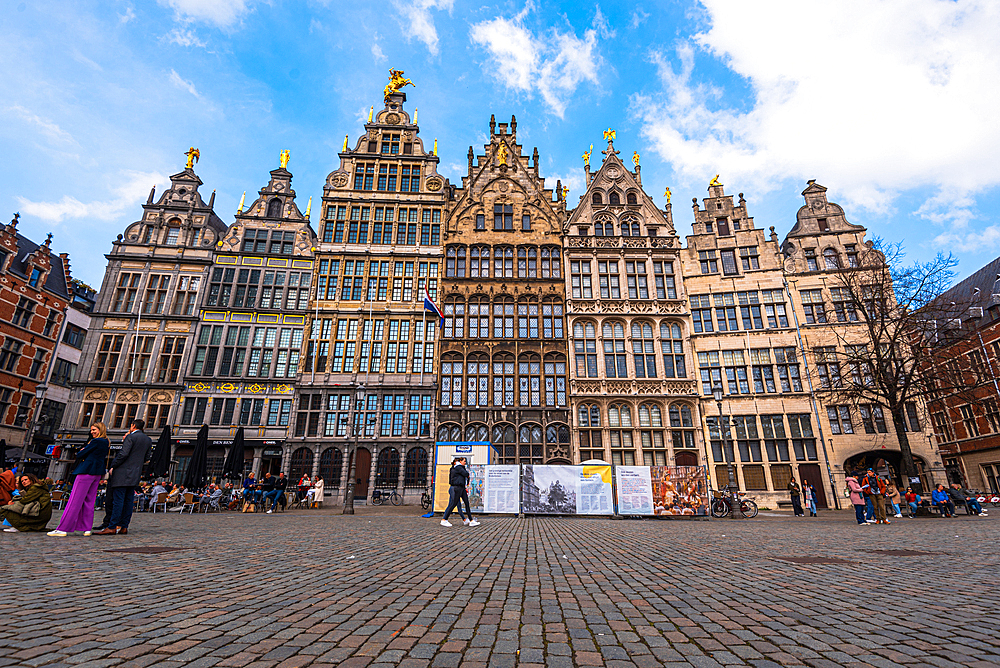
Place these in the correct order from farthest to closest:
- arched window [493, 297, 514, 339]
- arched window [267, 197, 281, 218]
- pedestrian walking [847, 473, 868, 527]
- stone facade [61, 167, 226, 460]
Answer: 1. arched window [267, 197, 281, 218]
2. arched window [493, 297, 514, 339]
3. stone facade [61, 167, 226, 460]
4. pedestrian walking [847, 473, 868, 527]

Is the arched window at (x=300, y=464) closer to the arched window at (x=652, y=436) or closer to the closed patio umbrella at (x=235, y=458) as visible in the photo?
the closed patio umbrella at (x=235, y=458)

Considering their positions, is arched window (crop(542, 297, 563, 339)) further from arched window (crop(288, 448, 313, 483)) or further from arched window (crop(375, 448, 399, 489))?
arched window (crop(288, 448, 313, 483))

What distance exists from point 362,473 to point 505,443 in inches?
345

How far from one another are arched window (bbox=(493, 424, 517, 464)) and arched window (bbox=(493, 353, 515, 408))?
1414mm

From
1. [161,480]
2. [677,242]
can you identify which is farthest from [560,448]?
[161,480]

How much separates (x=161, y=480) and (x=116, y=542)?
54.1 feet

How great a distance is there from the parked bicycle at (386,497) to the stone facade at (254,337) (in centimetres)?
445

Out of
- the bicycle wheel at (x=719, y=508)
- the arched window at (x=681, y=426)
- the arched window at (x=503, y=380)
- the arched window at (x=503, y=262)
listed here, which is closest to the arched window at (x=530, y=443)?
the arched window at (x=503, y=380)

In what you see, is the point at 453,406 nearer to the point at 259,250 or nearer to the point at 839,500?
the point at 259,250

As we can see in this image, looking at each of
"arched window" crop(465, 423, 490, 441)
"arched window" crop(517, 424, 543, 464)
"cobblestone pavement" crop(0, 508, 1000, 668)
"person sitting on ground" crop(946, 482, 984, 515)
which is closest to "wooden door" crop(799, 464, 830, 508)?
"person sitting on ground" crop(946, 482, 984, 515)

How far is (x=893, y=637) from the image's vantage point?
344 centimetres

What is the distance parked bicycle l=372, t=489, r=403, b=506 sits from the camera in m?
27.3

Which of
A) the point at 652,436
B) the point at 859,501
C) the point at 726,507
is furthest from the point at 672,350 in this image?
the point at 859,501

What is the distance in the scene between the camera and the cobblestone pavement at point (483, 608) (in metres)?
2.97
